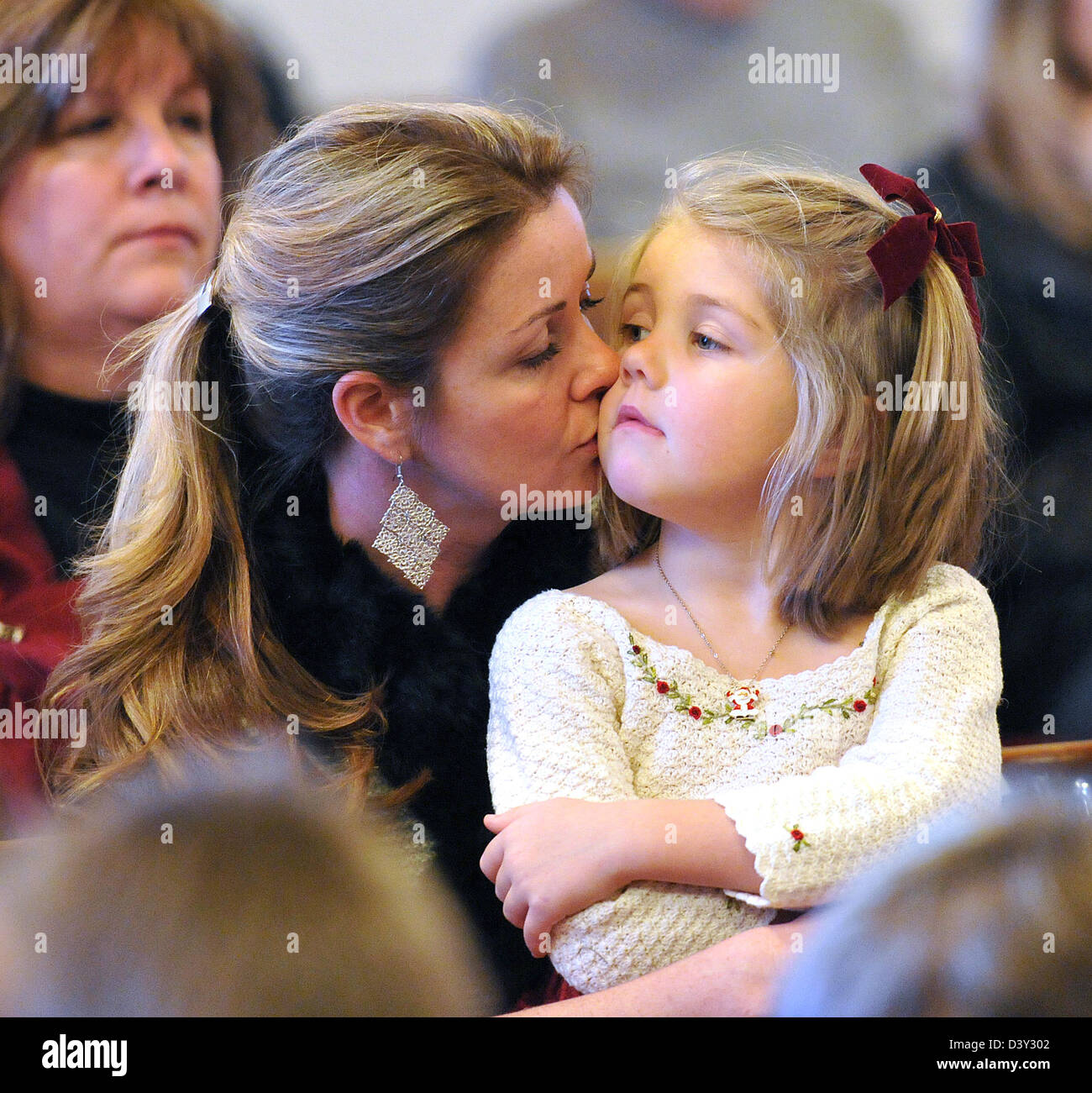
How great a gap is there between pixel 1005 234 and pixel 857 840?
100 cm

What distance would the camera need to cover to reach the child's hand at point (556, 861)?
124 centimetres

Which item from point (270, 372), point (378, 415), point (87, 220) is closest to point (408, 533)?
point (378, 415)

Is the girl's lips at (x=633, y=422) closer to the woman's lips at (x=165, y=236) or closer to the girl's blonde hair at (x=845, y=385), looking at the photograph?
the girl's blonde hair at (x=845, y=385)

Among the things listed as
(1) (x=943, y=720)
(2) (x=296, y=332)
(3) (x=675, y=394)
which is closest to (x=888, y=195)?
(3) (x=675, y=394)

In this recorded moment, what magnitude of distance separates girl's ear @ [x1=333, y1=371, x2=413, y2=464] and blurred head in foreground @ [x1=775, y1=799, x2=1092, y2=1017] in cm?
88

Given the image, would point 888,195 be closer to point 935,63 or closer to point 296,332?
point 935,63

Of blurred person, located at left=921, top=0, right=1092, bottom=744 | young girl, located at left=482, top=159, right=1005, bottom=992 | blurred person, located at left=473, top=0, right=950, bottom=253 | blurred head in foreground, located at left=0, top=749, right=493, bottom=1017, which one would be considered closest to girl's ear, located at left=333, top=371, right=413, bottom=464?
young girl, located at left=482, top=159, right=1005, bottom=992

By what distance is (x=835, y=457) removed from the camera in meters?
1.45

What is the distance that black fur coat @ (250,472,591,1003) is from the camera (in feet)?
4.84

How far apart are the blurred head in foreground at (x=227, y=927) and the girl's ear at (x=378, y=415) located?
0.71 metres

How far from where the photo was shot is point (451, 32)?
1718 millimetres

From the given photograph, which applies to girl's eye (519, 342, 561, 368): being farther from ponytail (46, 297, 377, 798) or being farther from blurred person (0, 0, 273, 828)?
Answer: blurred person (0, 0, 273, 828)

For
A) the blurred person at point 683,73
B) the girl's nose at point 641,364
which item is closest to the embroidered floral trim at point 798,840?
the girl's nose at point 641,364

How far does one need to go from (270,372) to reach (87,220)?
385 mm
